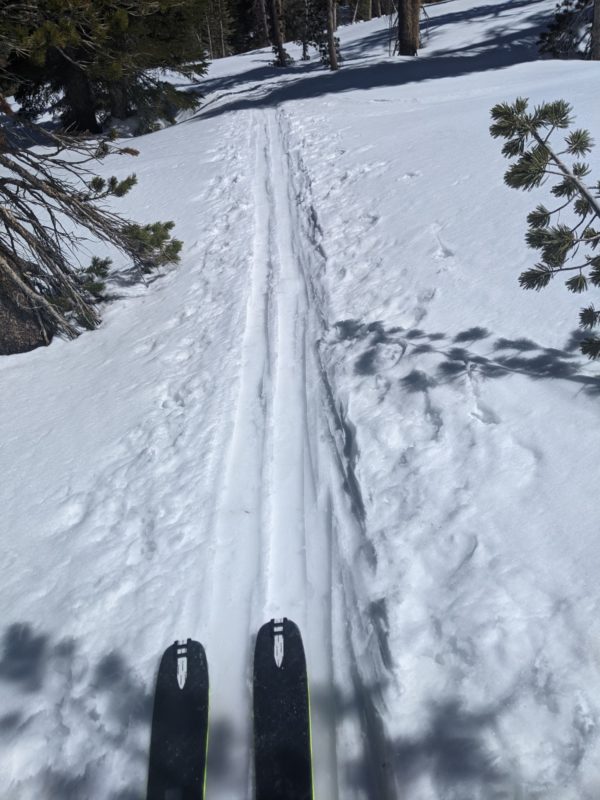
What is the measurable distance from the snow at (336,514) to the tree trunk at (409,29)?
16665 mm

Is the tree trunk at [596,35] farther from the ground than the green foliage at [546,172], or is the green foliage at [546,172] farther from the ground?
the tree trunk at [596,35]

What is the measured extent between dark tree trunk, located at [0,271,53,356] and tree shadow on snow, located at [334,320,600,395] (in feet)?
12.3

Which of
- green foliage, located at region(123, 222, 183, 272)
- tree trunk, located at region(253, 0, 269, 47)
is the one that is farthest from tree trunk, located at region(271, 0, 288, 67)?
green foliage, located at region(123, 222, 183, 272)

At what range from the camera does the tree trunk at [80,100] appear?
18531mm

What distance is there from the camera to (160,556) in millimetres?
3781

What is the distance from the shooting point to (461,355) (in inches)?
194

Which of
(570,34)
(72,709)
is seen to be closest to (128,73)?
(570,34)

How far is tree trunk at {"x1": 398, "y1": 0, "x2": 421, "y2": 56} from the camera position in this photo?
2139cm

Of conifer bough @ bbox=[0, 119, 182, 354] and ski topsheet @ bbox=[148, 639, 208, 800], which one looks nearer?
ski topsheet @ bbox=[148, 639, 208, 800]

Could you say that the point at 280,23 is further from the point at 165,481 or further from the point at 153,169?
the point at 165,481

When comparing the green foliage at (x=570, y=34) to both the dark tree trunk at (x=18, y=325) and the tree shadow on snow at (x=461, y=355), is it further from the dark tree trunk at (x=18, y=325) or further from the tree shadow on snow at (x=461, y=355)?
the dark tree trunk at (x=18, y=325)

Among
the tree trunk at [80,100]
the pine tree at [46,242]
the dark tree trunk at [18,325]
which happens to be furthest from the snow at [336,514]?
the tree trunk at [80,100]

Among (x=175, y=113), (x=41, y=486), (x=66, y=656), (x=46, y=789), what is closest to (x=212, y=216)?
(x=41, y=486)

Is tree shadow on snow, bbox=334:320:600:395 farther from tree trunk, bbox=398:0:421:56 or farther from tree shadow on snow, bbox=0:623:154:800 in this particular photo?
tree trunk, bbox=398:0:421:56
